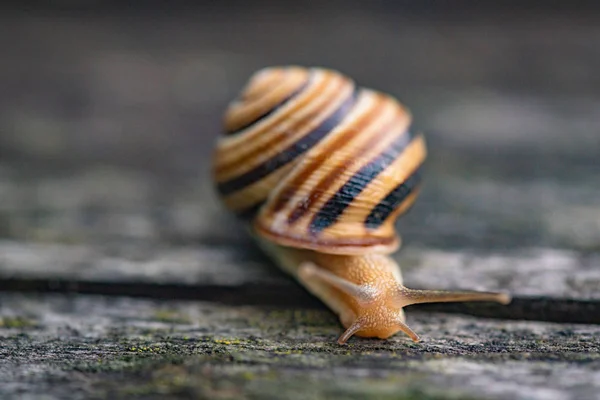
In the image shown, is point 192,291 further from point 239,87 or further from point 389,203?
point 239,87

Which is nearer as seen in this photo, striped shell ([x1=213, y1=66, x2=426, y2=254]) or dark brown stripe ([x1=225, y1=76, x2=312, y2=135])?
striped shell ([x1=213, y1=66, x2=426, y2=254])

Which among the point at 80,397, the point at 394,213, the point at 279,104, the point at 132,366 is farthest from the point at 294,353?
the point at 279,104

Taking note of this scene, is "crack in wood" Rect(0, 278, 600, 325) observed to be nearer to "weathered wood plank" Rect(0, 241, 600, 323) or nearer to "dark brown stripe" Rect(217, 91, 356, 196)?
"weathered wood plank" Rect(0, 241, 600, 323)

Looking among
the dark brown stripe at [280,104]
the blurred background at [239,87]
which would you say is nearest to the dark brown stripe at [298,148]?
the dark brown stripe at [280,104]

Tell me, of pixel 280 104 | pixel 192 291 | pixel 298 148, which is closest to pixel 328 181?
pixel 298 148

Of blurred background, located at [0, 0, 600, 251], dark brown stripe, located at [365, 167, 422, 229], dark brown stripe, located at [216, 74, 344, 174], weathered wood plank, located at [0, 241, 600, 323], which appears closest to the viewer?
weathered wood plank, located at [0, 241, 600, 323]

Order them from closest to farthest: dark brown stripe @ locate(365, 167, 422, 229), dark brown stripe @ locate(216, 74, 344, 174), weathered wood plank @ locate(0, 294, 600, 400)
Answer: weathered wood plank @ locate(0, 294, 600, 400) → dark brown stripe @ locate(365, 167, 422, 229) → dark brown stripe @ locate(216, 74, 344, 174)

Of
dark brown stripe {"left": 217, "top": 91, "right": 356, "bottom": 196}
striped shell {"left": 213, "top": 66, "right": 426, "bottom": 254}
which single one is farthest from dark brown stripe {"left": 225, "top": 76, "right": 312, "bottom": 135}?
dark brown stripe {"left": 217, "top": 91, "right": 356, "bottom": 196}
